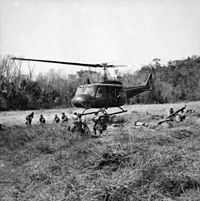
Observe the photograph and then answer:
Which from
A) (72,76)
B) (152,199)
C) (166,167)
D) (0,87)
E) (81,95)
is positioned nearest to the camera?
(152,199)

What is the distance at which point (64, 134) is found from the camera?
7.20 metres

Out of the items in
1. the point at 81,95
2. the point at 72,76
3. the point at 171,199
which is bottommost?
the point at 171,199

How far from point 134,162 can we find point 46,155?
197 centimetres

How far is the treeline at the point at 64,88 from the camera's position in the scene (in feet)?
73.0

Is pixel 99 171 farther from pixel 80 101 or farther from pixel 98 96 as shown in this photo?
pixel 98 96

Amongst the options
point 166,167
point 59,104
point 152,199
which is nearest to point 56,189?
point 152,199

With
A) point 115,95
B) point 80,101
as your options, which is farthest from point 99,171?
point 115,95

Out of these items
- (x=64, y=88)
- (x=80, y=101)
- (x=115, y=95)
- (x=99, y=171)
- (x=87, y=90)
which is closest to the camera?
(x=99, y=171)

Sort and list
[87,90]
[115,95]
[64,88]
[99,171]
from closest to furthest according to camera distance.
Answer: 1. [99,171]
2. [87,90]
3. [115,95]
4. [64,88]

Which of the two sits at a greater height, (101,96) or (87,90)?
(87,90)

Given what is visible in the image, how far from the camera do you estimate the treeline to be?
876 inches

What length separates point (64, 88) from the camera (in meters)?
28.1

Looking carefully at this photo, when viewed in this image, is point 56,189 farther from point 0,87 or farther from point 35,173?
point 0,87

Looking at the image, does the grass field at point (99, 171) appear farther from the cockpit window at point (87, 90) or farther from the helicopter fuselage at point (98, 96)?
the cockpit window at point (87, 90)
